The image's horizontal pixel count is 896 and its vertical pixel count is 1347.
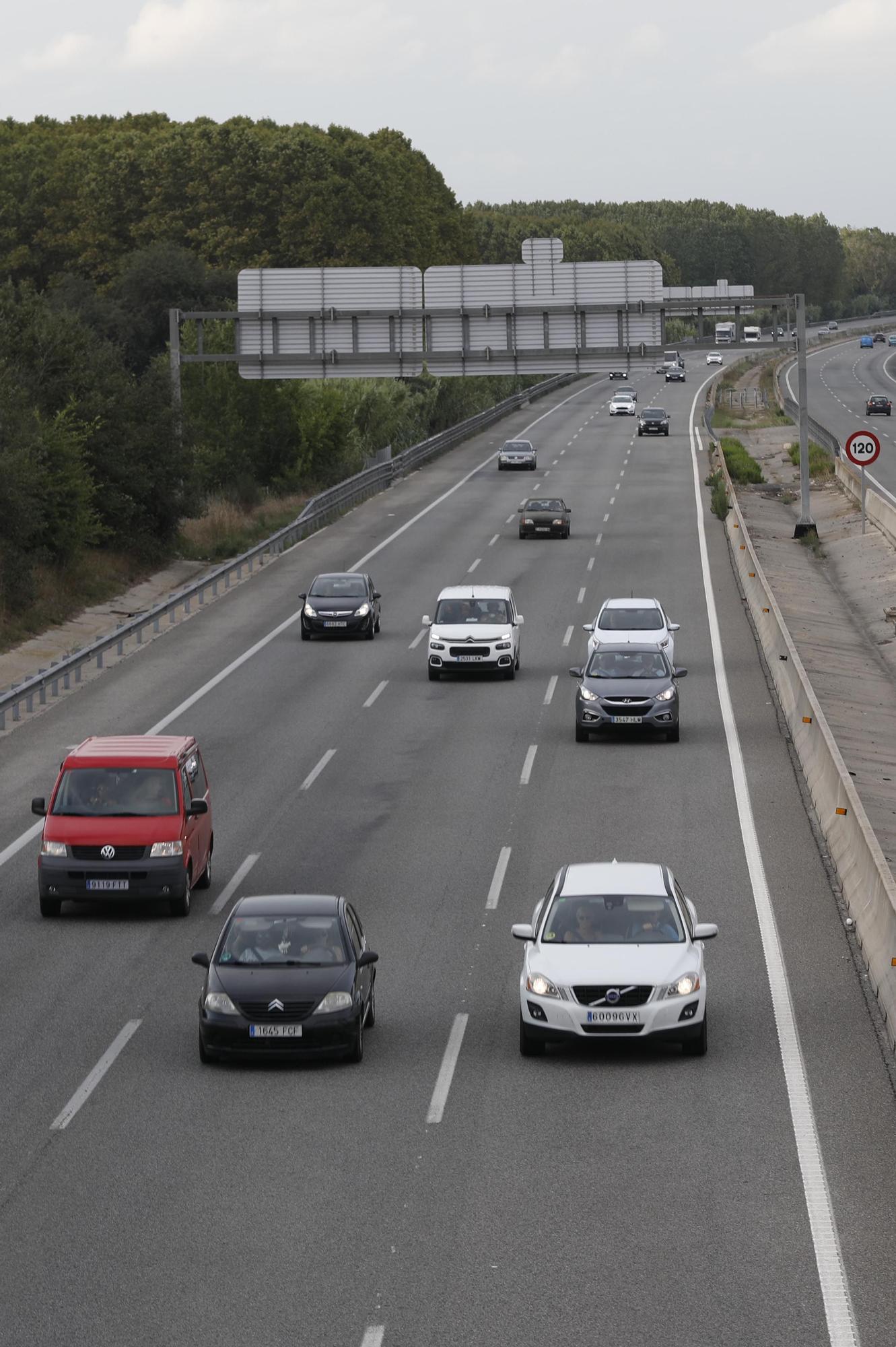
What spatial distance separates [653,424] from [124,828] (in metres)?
70.8

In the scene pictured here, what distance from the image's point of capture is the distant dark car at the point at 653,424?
289ft

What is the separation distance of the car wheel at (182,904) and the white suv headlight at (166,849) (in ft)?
1.02

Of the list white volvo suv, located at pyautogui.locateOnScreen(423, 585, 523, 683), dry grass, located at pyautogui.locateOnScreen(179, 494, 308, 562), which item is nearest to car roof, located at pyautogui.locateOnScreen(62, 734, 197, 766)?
white volvo suv, located at pyautogui.locateOnScreen(423, 585, 523, 683)

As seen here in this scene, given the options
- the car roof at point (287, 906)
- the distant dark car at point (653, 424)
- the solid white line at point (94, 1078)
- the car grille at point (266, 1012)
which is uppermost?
the distant dark car at point (653, 424)

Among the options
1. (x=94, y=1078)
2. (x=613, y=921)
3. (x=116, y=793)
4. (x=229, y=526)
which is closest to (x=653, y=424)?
(x=229, y=526)

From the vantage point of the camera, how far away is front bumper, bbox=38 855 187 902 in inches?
771

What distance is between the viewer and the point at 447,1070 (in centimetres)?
1478

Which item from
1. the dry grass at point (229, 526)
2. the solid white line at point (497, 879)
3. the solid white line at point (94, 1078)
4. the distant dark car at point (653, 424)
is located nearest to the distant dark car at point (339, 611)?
the dry grass at point (229, 526)

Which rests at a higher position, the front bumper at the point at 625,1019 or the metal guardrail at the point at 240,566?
the metal guardrail at the point at 240,566

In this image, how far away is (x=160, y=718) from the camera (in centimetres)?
3117

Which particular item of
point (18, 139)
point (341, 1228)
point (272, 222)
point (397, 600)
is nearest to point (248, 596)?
point (397, 600)

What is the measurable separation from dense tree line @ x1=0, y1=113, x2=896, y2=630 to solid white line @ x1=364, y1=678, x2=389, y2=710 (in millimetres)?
11145

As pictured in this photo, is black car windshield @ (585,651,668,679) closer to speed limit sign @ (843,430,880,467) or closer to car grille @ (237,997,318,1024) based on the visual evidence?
car grille @ (237,997,318,1024)

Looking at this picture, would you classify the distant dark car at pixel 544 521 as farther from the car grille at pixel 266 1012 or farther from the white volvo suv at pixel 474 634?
the car grille at pixel 266 1012
